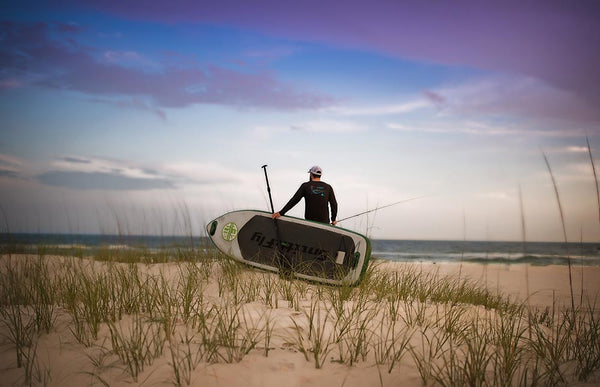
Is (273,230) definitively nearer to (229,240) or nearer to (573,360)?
(229,240)

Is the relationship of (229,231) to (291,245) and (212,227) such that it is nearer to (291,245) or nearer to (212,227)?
(212,227)

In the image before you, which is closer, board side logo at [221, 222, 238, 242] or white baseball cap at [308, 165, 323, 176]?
white baseball cap at [308, 165, 323, 176]

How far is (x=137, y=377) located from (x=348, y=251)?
3527 mm

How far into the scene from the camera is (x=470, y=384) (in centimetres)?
199

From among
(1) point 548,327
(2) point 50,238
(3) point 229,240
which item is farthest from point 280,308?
(2) point 50,238

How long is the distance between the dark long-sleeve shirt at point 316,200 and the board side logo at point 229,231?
0.94 m

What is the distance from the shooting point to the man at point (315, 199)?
557cm

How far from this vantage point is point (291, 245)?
5.49 meters

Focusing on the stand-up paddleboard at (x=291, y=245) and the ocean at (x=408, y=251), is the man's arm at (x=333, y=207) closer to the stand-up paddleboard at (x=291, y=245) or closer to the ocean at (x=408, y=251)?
the stand-up paddleboard at (x=291, y=245)

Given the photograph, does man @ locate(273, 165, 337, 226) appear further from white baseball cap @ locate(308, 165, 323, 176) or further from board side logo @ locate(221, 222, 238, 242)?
board side logo @ locate(221, 222, 238, 242)

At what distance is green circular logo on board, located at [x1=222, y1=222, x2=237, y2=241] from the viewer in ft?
19.4

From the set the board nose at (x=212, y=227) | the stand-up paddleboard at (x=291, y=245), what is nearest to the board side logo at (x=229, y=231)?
the stand-up paddleboard at (x=291, y=245)

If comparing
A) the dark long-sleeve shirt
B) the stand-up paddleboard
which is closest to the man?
the dark long-sleeve shirt

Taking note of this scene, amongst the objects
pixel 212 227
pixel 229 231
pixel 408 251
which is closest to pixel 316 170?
pixel 229 231
